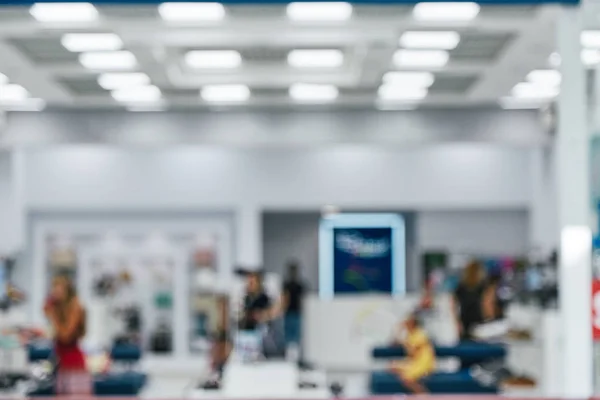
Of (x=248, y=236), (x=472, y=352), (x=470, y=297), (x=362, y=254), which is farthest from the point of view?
(x=362, y=254)

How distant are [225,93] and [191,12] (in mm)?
4662

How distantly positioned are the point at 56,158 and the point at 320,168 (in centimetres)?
415

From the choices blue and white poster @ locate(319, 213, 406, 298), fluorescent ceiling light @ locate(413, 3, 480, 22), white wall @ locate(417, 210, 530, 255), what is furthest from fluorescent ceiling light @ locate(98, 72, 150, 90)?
blue and white poster @ locate(319, 213, 406, 298)

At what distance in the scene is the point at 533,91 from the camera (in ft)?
46.6

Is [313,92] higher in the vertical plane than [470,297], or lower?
higher

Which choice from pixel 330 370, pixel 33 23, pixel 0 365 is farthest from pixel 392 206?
pixel 33 23

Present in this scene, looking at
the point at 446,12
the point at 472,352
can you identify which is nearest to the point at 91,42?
the point at 446,12

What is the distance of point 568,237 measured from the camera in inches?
316

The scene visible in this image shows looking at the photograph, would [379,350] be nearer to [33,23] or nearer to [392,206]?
[392,206]

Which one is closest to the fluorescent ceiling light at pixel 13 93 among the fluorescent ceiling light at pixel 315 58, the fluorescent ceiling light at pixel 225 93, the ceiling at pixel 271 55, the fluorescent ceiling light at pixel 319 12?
the ceiling at pixel 271 55

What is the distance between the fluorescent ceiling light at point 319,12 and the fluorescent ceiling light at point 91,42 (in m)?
1.83

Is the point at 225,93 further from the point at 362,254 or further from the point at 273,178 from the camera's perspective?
the point at 362,254

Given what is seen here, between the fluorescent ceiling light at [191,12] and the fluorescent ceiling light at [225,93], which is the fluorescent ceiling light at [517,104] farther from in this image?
the fluorescent ceiling light at [191,12]

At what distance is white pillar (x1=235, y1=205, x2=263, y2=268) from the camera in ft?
56.2
